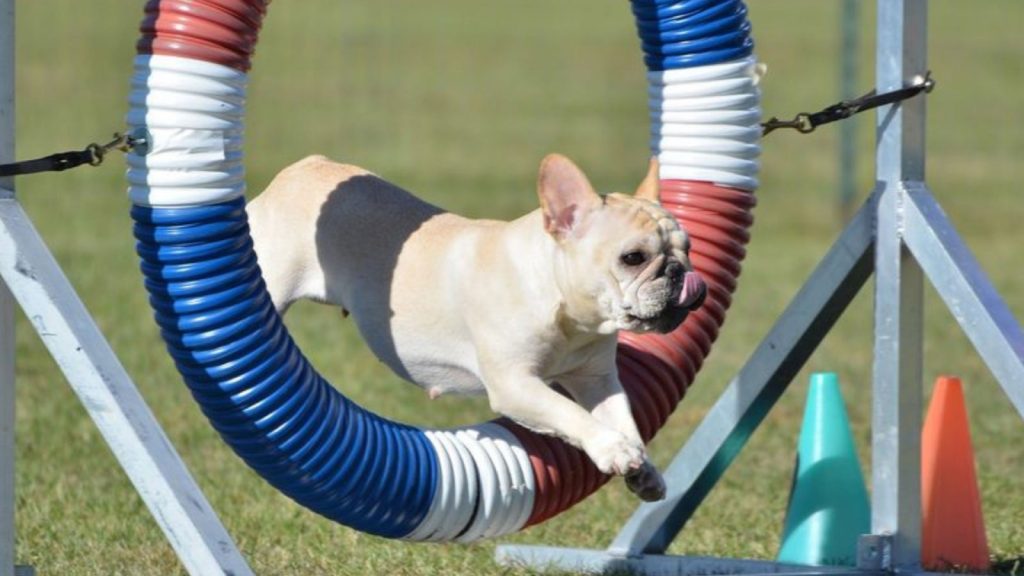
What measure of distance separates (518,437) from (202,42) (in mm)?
1161

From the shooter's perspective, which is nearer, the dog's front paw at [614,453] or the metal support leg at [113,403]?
the metal support leg at [113,403]

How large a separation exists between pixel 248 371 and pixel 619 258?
798 mm

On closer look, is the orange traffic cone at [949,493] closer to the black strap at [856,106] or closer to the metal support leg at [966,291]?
the metal support leg at [966,291]

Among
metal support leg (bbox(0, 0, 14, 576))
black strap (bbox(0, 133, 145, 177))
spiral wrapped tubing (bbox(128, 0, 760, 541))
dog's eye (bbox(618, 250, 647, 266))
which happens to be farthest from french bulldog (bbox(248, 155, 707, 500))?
metal support leg (bbox(0, 0, 14, 576))

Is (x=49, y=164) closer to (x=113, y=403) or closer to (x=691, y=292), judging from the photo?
(x=113, y=403)

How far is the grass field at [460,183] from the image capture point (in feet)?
17.9

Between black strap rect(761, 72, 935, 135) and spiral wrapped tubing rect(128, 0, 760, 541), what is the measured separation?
14cm

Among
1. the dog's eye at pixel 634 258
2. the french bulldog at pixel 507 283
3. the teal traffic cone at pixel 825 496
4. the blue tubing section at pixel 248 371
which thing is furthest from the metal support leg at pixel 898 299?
the blue tubing section at pixel 248 371

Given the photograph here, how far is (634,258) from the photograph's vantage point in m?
3.61

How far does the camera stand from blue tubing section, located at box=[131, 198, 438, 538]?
3.68 meters

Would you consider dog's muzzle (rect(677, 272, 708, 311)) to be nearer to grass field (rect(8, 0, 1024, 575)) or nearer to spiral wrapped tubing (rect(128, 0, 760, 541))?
spiral wrapped tubing (rect(128, 0, 760, 541))

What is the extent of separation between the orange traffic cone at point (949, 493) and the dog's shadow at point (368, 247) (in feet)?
5.42

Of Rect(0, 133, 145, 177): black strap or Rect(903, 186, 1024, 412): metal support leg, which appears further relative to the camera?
Rect(903, 186, 1024, 412): metal support leg

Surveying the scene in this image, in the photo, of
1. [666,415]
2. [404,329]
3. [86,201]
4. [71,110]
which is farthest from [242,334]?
[71,110]
